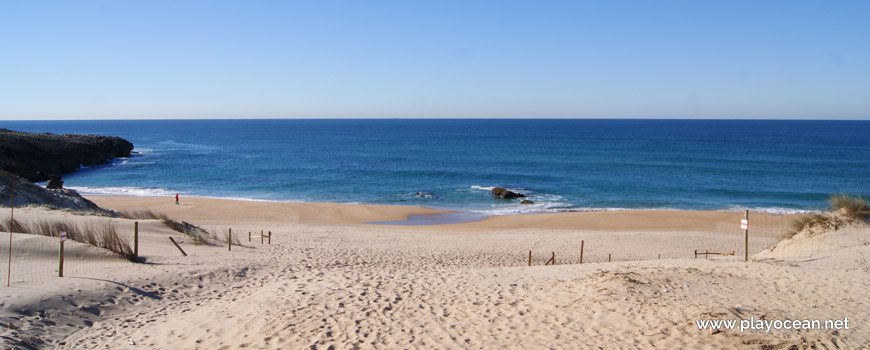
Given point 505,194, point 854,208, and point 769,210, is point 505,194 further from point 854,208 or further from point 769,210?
point 854,208

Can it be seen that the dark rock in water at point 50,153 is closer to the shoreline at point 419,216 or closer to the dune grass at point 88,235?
the shoreline at point 419,216

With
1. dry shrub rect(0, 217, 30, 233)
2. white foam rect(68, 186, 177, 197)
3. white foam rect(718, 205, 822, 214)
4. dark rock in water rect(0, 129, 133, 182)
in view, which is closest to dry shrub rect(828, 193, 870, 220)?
white foam rect(718, 205, 822, 214)

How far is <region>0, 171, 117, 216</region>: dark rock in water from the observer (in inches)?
856

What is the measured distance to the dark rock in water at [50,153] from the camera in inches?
1663

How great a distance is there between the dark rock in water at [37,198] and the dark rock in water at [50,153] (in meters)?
19.8

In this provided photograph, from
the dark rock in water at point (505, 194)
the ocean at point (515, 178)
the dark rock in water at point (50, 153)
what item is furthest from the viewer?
the dark rock in water at point (50, 153)

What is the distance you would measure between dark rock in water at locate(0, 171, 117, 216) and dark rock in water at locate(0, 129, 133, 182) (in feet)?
64.9

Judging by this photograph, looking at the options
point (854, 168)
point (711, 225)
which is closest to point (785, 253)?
point (711, 225)

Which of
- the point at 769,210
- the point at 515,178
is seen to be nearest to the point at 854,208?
the point at 769,210

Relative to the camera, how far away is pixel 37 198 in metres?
22.9

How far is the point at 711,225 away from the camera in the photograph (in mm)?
28500

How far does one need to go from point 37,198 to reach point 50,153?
3597 centimetres

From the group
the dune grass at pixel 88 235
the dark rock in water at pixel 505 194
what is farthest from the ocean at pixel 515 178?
the dune grass at pixel 88 235

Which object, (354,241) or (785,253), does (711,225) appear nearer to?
(785,253)
